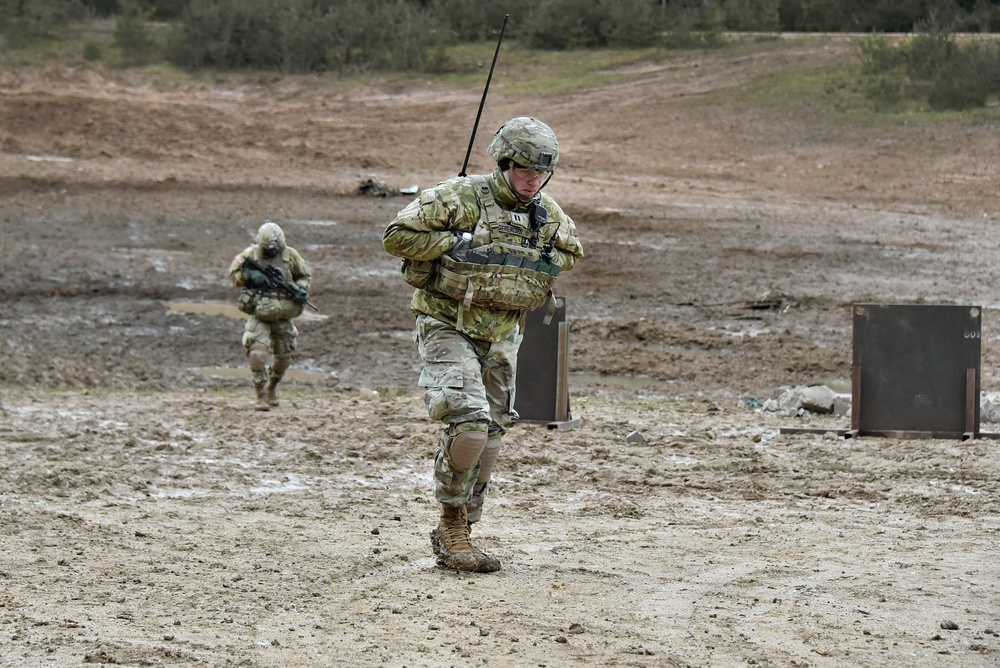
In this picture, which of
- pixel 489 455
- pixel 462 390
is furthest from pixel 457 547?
pixel 462 390

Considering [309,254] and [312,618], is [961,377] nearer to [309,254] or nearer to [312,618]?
[312,618]

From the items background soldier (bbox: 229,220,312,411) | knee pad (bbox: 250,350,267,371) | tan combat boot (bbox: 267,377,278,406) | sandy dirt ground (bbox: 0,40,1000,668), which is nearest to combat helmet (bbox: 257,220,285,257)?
background soldier (bbox: 229,220,312,411)

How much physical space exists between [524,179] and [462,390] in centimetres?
96

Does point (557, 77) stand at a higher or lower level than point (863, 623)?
higher

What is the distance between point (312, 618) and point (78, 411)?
20.1 ft

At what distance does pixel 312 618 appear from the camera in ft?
18.6

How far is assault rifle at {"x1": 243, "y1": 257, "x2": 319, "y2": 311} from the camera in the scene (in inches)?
495

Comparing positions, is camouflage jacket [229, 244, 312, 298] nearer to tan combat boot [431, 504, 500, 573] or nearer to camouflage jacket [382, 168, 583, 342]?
camouflage jacket [382, 168, 583, 342]

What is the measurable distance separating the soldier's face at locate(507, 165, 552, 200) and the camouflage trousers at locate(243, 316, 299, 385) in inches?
259

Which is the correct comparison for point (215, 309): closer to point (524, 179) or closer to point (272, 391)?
point (272, 391)

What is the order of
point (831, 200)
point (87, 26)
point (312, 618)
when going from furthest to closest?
point (87, 26) < point (831, 200) < point (312, 618)

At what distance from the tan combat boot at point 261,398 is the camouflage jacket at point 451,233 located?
5.56 meters

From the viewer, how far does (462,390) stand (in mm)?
6332

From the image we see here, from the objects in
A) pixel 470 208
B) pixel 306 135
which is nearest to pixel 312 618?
pixel 470 208
